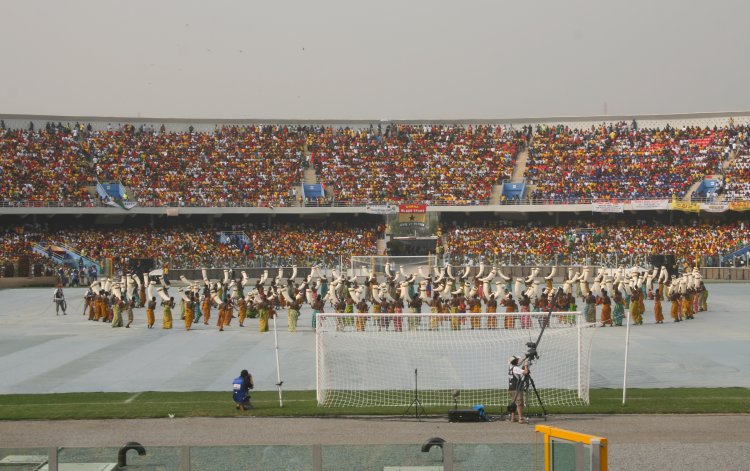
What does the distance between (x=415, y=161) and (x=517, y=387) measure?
150 ft

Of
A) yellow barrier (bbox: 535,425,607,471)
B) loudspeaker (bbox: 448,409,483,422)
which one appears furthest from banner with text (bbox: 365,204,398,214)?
yellow barrier (bbox: 535,425,607,471)

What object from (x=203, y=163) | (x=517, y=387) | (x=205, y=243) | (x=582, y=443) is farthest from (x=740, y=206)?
(x=582, y=443)

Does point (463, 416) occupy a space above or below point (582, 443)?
below

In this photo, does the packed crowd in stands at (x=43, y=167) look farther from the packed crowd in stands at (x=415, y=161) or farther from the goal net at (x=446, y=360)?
the goal net at (x=446, y=360)

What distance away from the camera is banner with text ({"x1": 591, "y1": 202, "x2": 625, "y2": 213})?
173ft

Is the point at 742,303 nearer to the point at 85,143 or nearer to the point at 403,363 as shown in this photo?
the point at 403,363

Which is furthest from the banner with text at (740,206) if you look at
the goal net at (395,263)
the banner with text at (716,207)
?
the goal net at (395,263)

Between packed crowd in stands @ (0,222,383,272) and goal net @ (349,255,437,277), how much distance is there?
219 centimetres

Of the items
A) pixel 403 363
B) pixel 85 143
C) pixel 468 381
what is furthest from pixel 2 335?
pixel 85 143

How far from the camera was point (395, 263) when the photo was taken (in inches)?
1852

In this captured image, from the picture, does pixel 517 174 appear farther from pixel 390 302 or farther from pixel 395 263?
pixel 390 302

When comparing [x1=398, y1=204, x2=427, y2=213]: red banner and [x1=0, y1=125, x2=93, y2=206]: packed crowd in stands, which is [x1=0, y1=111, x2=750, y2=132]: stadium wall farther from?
[x1=398, y1=204, x2=427, y2=213]: red banner

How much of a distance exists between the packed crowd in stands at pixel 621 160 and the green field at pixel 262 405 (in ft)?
128

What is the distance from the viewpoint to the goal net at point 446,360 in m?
16.7
